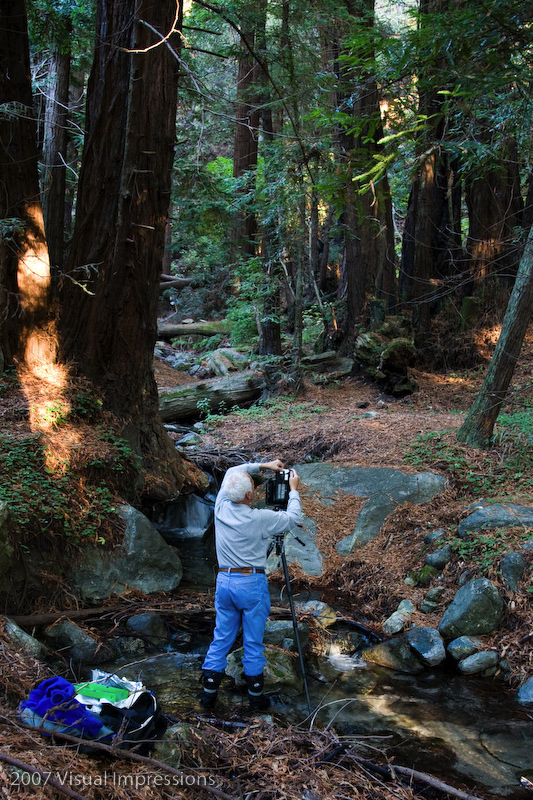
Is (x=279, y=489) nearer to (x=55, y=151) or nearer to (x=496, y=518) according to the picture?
(x=496, y=518)

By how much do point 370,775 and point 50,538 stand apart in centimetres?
373

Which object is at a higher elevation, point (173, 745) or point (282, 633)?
point (173, 745)

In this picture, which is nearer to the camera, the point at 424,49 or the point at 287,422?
the point at 424,49

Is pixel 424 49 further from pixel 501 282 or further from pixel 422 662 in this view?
pixel 501 282

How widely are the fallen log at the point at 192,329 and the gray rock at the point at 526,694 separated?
15.1m

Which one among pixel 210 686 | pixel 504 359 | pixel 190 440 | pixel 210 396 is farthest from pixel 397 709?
pixel 210 396

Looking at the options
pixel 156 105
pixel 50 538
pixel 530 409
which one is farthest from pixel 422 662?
pixel 156 105

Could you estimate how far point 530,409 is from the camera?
9062 millimetres

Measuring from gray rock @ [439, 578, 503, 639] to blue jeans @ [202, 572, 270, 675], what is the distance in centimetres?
202

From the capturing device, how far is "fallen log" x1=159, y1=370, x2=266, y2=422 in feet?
40.1

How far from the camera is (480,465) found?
762 centimetres

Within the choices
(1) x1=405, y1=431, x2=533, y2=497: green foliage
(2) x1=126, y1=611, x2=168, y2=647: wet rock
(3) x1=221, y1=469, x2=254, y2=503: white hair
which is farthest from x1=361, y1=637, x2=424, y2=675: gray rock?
(1) x1=405, y1=431, x2=533, y2=497: green foliage

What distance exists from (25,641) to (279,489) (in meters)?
2.29

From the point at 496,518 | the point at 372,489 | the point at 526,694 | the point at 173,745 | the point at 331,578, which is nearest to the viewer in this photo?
the point at 173,745
